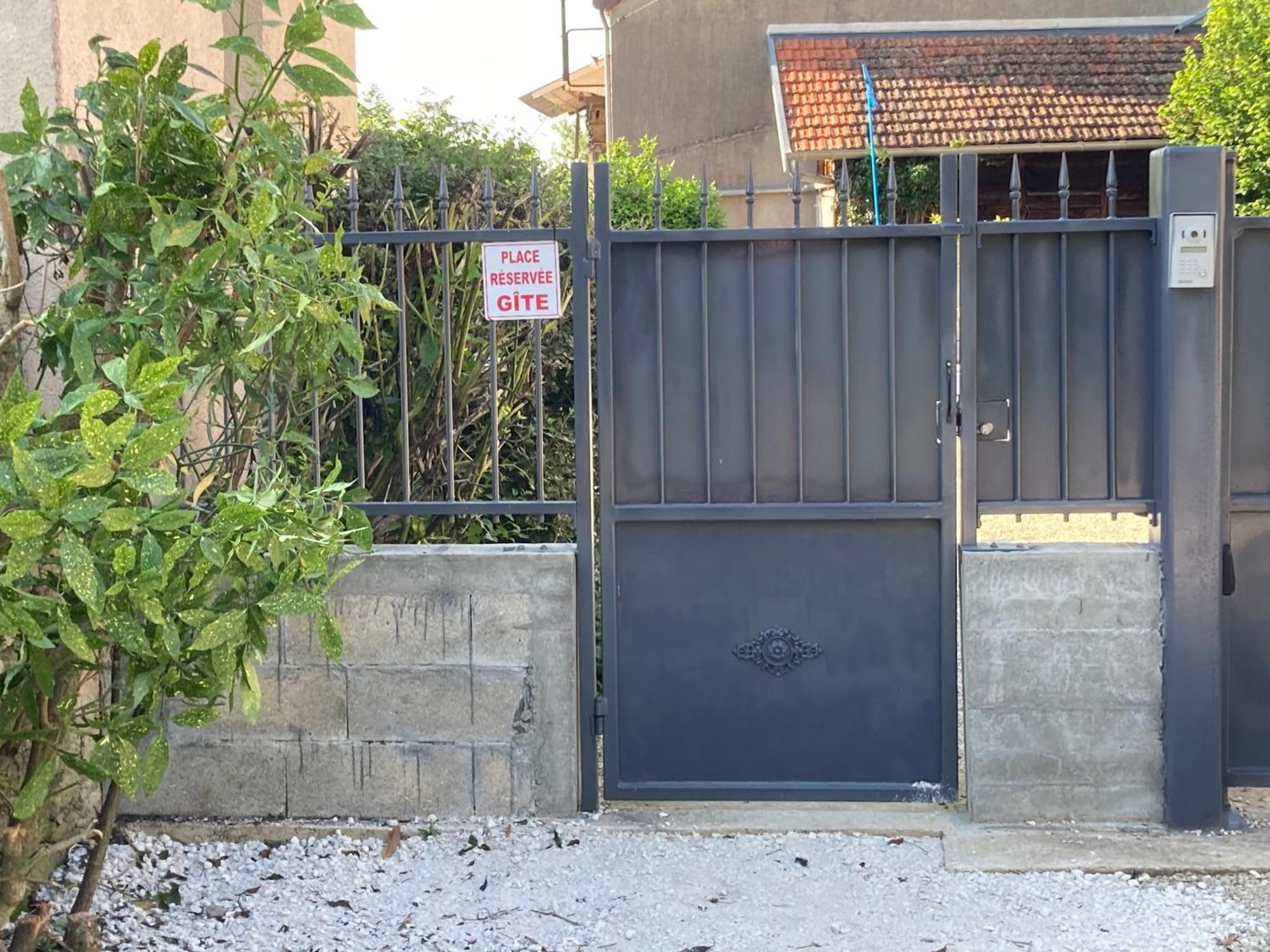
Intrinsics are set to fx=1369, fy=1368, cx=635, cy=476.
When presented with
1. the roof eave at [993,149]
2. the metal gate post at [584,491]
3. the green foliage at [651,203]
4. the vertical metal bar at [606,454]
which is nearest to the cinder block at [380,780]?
the metal gate post at [584,491]

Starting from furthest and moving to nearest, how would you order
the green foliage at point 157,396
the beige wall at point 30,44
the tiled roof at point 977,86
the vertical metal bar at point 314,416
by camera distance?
the tiled roof at point 977,86, the vertical metal bar at point 314,416, the beige wall at point 30,44, the green foliage at point 157,396

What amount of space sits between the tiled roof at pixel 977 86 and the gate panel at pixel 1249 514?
43.3ft

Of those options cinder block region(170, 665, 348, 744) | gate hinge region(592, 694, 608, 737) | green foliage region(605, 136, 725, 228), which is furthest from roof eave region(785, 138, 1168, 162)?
cinder block region(170, 665, 348, 744)

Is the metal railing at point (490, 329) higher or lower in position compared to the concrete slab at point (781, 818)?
higher

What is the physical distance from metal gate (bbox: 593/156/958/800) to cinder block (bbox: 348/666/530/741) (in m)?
0.36

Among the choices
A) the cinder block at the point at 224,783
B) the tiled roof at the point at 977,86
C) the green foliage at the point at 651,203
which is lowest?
the cinder block at the point at 224,783

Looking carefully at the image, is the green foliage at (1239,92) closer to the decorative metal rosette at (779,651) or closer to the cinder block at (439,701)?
the decorative metal rosette at (779,651)

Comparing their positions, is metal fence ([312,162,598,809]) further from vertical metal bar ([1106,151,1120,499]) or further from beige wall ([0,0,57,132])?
vertical metal bar ([1106,151,1120,499])

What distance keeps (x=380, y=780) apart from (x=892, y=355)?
7.58 ft

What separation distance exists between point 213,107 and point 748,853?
2.83 m

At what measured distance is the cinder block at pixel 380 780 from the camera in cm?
476

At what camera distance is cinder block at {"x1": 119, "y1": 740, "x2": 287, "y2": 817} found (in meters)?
4.79

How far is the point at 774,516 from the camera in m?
4.77

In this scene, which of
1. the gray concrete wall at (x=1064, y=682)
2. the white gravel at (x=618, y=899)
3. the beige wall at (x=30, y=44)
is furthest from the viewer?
the gray concrete wall at (x=1064, y=682)
